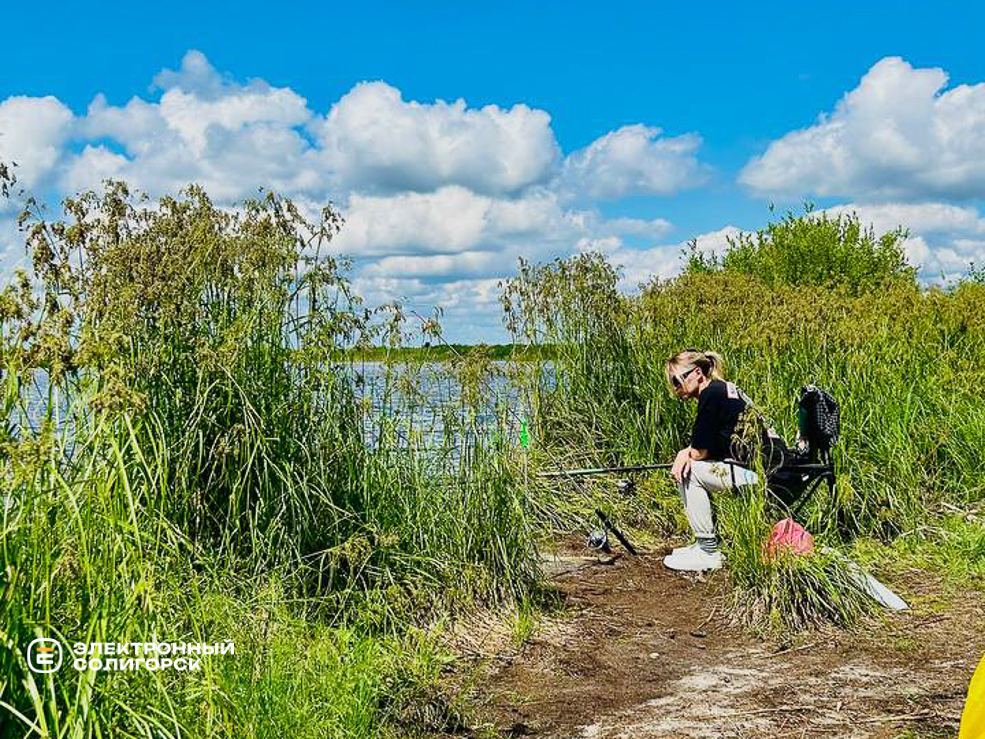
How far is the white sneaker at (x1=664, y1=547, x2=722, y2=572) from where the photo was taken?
6652 millimetres

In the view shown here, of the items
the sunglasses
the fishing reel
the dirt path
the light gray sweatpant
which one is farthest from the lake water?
the sunglasses

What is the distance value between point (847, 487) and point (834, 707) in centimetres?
189

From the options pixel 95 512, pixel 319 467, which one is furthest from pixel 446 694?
pixel 95 512

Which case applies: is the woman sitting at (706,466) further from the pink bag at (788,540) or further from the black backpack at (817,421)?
the pink bag at (788,540)

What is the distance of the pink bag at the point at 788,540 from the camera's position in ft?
18.0

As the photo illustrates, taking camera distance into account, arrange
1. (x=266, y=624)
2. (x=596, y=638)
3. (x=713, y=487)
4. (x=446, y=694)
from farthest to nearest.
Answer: (x=713, y=487)
(x=596, y=638)
(x=446, y=694)
(x=266, y=624)

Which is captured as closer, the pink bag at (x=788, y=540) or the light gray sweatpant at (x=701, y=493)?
the pink bag at (x=788, y=540)

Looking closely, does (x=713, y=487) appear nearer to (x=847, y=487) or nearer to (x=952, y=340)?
(x=847, y=487)

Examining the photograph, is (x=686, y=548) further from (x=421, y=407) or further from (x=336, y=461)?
(x=336, y=461)

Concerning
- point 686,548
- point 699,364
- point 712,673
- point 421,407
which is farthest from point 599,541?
point 712,673

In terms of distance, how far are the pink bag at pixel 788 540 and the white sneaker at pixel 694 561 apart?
0.98m

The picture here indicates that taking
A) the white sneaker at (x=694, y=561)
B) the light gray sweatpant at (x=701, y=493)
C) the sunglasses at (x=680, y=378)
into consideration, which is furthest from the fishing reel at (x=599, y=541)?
the sunglasses at (x=680, y=378)

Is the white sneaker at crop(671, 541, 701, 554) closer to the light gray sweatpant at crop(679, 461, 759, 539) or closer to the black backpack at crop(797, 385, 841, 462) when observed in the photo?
the light gray sweatpant at crop(679, 461, 759, 539)

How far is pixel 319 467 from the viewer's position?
496 cm
